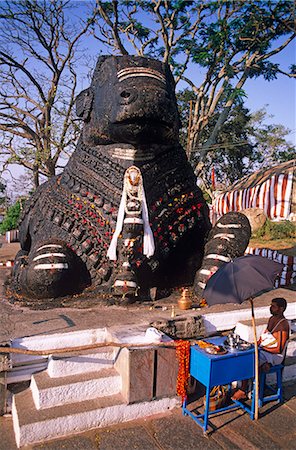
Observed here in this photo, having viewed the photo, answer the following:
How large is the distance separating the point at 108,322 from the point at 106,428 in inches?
35.5

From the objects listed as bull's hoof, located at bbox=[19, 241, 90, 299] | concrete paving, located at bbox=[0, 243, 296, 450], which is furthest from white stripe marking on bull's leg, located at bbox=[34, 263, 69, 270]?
concrete paving, located at bbox=[0, 243, 296, 450]

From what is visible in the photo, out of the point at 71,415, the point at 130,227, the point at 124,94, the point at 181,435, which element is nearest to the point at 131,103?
the point at 124,94

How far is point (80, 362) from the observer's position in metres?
3.23

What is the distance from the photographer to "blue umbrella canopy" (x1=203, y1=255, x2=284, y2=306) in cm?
308

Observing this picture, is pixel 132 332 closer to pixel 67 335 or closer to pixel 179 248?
pixel 67 335

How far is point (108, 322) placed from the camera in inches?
144

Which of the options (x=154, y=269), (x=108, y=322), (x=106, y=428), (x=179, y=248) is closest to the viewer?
(x=106, y=428)

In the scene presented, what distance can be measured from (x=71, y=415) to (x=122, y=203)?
2.03 meters

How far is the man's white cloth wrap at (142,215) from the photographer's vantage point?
415cm

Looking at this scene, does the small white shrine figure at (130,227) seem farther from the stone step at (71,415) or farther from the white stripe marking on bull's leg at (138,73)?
the stone step at (71,415)

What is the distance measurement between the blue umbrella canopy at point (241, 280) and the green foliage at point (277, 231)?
937 centimetres

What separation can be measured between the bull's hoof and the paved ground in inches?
55.4

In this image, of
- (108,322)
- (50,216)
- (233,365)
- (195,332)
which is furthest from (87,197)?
(233,365)

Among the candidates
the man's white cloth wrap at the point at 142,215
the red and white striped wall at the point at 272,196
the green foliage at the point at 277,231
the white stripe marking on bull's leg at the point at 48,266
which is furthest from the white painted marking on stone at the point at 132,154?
the red and white striped wall at the point at 272,196
